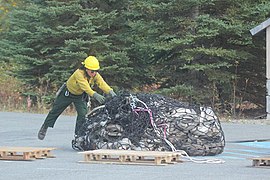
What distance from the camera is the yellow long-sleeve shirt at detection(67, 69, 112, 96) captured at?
52.6 ft

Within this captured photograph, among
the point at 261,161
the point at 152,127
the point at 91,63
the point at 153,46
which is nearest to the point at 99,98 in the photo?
the point at 91,63

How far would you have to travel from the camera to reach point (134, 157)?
13766mm

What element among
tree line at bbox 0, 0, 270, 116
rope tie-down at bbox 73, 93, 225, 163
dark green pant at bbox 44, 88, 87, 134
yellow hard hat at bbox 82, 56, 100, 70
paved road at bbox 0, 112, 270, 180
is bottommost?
paved road at bbox 0, 112, 270, 180

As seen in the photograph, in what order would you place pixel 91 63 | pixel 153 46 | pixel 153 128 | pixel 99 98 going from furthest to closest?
pixel 153 46 → pixel 91 63 → pixel 99 98 → pixel 153 128

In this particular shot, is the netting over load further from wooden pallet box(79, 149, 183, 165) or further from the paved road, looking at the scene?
wooden pallet box(79, 149, 183, 165)

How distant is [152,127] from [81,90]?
2.21 m

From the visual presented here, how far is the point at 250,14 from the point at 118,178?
1647 centimetres

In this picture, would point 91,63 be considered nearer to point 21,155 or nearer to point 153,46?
point 21,155

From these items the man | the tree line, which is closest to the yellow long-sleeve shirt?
the man

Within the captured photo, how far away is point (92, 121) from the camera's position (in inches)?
618

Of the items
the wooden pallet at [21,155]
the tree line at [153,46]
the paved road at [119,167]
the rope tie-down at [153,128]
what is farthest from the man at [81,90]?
the tree line at [153,46]

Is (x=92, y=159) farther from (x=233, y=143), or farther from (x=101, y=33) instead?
(x=101, y=33)

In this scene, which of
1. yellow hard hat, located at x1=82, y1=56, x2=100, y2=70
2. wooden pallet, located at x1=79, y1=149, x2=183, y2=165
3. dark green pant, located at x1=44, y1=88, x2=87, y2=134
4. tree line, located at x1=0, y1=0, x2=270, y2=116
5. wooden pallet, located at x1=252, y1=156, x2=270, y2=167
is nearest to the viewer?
wooden pallet, located at x1=252, y1=156, x2=270, y2=167

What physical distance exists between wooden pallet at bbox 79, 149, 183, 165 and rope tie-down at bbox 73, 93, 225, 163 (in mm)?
684
